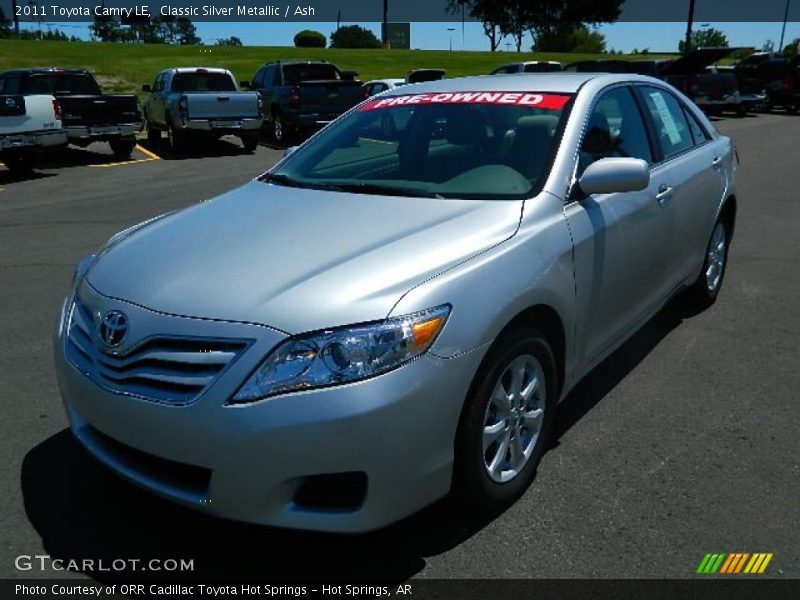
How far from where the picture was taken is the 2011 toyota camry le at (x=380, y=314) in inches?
91.8

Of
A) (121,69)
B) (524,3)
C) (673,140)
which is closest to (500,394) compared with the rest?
(673,140)

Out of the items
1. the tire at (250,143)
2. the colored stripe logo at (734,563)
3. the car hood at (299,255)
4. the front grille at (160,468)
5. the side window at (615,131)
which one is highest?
the side window at (615,131)

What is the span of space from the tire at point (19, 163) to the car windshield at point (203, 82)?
172 inches

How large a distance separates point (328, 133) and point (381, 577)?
2582 millimetres

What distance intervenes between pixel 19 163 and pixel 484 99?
38.0 feet

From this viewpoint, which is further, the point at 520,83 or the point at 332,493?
the point at 520,83

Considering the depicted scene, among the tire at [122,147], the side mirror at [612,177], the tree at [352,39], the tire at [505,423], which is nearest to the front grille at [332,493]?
the tire at [505,423]

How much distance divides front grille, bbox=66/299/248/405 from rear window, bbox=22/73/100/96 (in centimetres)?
1332

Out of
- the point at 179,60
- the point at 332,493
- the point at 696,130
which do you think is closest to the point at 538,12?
the point at 179,60

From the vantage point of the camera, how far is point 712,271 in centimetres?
536

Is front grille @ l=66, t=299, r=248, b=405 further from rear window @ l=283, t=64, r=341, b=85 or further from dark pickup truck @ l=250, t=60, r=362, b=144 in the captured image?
rear window @ l=283, t=64, r=341, b=85

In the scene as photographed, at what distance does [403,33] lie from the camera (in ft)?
283

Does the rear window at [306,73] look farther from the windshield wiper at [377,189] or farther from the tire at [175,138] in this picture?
the windshield wiper at [377,189]

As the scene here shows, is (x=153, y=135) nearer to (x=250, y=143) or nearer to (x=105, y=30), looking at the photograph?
(x=250, y=143)
